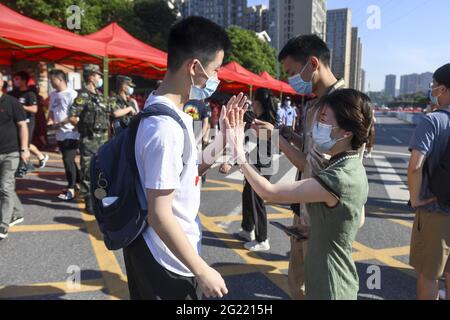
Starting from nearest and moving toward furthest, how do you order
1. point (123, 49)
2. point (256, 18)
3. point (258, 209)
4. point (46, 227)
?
point (258, 209), point (46, 227), point (123, 49), point (256, 18)

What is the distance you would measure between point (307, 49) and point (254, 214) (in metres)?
2.22

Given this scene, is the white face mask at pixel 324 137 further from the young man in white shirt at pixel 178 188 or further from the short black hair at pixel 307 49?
the short black hair at pixel 307 49

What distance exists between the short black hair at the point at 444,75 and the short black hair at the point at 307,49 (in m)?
0.81

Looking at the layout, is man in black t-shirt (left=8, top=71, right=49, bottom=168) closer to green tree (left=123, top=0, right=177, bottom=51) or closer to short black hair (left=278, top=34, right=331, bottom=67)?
short black hair (left=278, top=34, right=331, bottom=67)

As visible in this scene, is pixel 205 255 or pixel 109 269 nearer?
pixel 109 269

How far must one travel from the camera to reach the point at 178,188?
1.50 meters

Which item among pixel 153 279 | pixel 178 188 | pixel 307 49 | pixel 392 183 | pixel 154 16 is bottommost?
pixel 392 183

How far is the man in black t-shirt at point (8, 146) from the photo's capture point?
413 centimetres

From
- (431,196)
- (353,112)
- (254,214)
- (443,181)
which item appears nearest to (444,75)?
(443,181)

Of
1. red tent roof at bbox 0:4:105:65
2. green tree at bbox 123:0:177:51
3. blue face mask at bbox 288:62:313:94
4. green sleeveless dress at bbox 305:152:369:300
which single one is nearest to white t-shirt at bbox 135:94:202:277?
green sleeveless dress at bbox 305:152:369:300

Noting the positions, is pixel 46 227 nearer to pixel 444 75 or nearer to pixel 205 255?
pixel 205 255

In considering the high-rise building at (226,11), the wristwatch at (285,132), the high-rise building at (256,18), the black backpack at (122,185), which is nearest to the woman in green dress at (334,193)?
the black backpack at (122,185)

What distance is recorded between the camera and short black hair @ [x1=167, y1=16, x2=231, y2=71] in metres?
1.54
